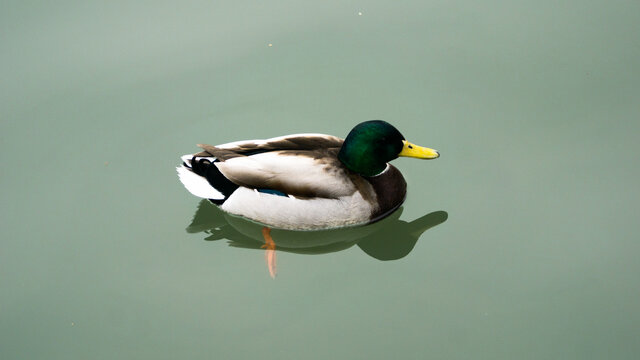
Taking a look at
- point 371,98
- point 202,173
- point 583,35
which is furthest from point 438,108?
point 202,173

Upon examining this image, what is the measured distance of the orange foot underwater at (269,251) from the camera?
4984 millimetres

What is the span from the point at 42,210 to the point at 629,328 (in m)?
4.24

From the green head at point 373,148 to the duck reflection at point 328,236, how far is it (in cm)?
46

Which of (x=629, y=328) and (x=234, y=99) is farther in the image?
(x=234, y=99)

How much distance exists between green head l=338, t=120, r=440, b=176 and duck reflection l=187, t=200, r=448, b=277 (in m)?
0.46

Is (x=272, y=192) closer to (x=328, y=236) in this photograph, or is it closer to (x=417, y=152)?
(x=328, y=236)

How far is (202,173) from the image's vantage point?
520 centimetres

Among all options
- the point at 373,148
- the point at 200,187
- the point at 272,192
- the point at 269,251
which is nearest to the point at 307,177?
the point at 272,192

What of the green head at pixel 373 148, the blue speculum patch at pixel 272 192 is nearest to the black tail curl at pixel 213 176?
the blue speculum patch at pixel 272 192

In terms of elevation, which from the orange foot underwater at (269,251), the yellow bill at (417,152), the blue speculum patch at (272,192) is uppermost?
the yellow bill at (417,152)

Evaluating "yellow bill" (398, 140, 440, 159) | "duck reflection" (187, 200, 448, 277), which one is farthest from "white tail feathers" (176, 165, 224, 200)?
"yellow bill" (398, 140, 440, 159)

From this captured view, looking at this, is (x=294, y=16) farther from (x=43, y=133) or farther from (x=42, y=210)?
(x=42, y=210)

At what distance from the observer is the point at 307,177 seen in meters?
4.93

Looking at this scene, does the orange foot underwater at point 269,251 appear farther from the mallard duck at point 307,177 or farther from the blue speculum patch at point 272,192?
the blue speculum patch at point 272,192
